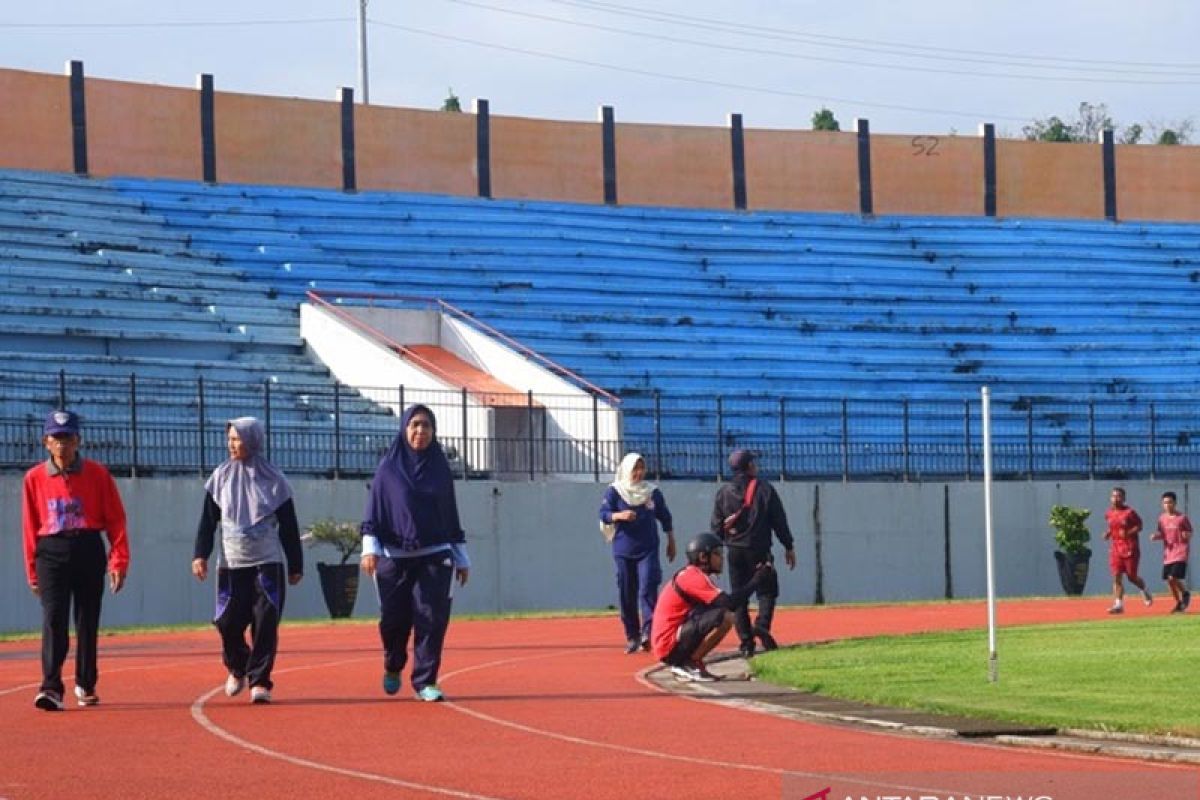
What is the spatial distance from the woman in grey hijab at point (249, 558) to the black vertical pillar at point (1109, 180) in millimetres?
44190

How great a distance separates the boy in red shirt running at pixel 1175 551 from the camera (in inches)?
1144

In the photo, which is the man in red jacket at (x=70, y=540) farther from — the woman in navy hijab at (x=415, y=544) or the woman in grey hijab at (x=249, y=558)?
the woman in navy hijab at (x=415, y=544)

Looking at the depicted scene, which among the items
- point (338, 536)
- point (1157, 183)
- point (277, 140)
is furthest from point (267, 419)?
point (1157, 183)

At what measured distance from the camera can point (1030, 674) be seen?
17.2m

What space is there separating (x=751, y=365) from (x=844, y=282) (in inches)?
253

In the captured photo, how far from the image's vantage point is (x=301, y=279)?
4472 cm

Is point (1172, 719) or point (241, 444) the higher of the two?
point (241, 444)

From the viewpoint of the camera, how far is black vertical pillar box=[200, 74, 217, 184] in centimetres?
4819

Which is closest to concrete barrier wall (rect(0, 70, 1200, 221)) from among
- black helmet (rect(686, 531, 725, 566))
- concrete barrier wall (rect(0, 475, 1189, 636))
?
concrete barrier wall (rect(0, 475, 1189, 636))

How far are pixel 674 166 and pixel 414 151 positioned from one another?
6.35 m

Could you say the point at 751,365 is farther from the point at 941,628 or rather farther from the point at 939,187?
the point at 941,628

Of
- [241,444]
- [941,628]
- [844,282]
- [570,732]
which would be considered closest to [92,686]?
[241,444]

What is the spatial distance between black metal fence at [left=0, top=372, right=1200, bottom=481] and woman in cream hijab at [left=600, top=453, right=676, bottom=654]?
43.1 ft

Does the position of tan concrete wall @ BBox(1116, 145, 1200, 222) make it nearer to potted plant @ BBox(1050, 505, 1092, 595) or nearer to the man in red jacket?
potted plant @ BBox(1050, 505, 1092, 595)
